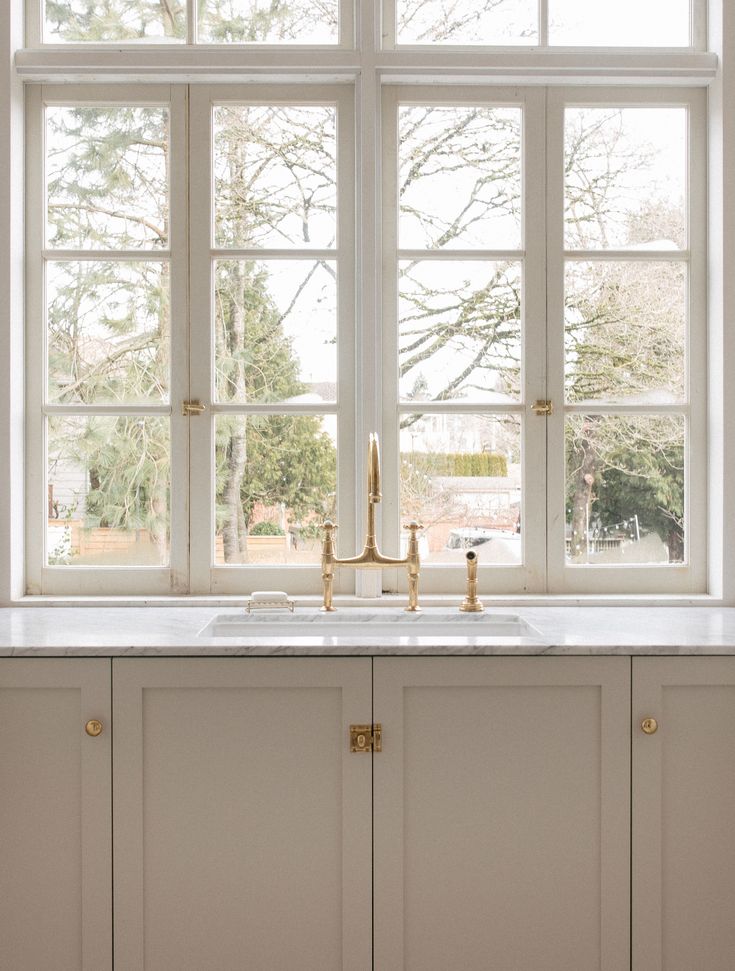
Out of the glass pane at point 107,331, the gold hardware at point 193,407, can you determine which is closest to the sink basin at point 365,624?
the gold hardware at point 193,407

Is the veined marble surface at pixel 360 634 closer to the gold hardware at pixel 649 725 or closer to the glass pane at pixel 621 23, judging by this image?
the gold hardware at pixel 649 725

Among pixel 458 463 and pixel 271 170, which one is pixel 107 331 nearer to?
pixel 271 170

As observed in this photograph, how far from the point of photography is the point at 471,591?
88.8 inches

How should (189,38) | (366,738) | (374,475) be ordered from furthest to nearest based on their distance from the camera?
1. (189,38)
2. (374,475)
3. (366,738)

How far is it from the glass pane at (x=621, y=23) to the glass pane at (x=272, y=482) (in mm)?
1318

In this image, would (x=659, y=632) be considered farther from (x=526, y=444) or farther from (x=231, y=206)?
(x=231, y=206)

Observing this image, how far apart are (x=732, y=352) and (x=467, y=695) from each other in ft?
4.24

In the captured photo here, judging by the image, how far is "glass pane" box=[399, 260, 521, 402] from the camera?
246 centimetres

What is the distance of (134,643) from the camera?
6.01ft

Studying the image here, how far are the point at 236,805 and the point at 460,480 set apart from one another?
111 cm

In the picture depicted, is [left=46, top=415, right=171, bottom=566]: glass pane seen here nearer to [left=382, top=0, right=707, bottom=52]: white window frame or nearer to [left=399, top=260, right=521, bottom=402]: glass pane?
[left=399, top=260, right=521, bottom=402]: glass pane

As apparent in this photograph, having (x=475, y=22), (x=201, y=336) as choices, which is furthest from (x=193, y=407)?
(x=475, y=22)

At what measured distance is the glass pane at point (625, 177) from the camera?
8.09ft

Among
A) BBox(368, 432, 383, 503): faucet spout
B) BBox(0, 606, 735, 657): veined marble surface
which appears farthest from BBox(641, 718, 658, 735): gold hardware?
BBox(368, 432, 383, 503): faucet spout
